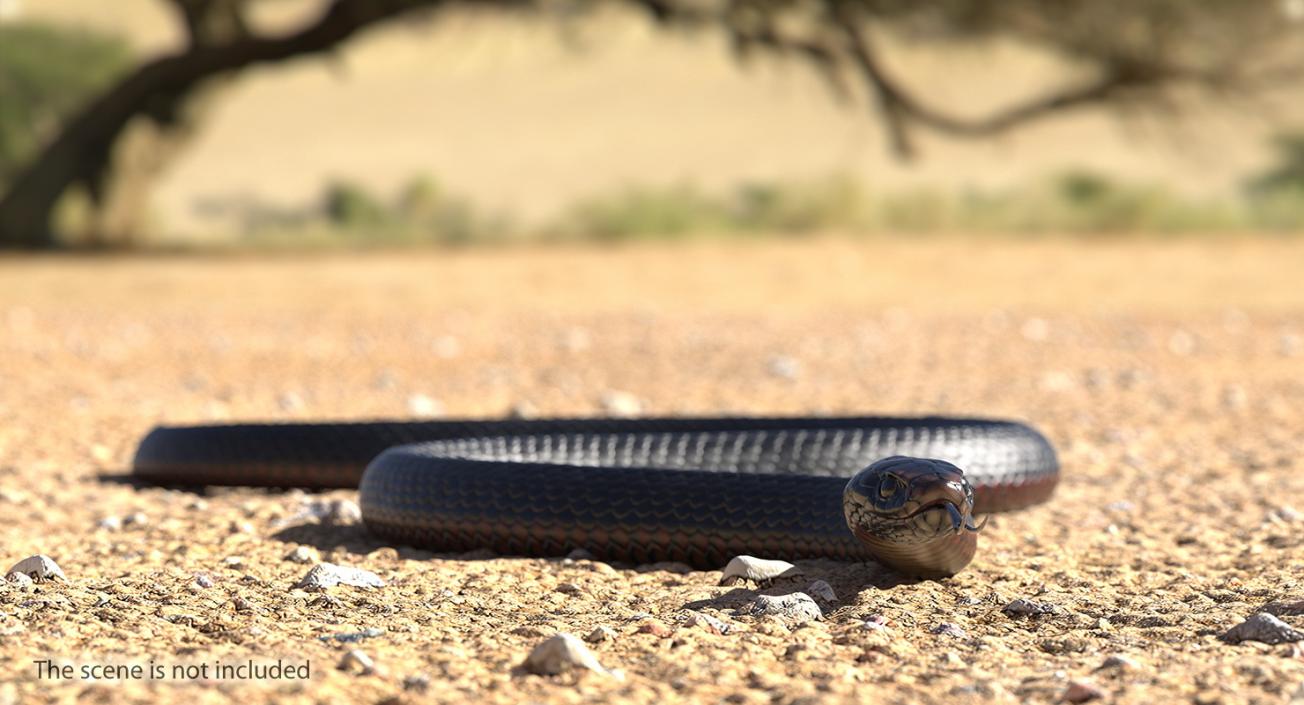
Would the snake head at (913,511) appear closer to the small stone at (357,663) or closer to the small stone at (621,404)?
the small stone at (357,663)

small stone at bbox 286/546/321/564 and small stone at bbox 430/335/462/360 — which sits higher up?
small stone at bbox 430/335/462/360

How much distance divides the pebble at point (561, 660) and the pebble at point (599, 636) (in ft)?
0.85

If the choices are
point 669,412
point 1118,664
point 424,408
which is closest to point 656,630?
point 1118,664

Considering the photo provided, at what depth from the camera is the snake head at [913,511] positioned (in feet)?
13.0

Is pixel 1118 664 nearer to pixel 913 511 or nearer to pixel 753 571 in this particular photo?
pixel 913 511

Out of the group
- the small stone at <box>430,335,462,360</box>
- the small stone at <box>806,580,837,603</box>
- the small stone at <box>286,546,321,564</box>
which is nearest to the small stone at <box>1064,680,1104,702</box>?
the small stone at <box>806,580,837,603</box>

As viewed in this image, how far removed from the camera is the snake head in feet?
13.0

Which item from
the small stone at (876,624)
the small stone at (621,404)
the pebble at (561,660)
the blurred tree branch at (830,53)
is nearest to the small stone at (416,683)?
the pebble at (561,660)

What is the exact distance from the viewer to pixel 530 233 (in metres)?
21.9

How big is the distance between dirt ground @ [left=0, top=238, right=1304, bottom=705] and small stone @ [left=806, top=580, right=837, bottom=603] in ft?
0.11

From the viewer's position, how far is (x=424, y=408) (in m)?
8.55

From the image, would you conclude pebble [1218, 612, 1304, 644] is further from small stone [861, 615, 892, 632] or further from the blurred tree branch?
the blurred tree branch

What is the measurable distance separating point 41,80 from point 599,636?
3924 centimetres

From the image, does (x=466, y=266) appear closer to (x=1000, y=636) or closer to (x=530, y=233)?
(x=530, y=233)
